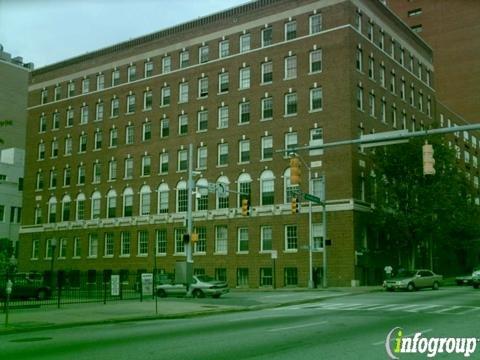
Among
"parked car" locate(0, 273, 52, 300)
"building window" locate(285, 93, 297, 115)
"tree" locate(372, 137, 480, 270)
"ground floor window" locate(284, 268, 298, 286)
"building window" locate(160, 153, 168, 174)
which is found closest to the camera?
"parked car" locate(0, 273, 52, 300)

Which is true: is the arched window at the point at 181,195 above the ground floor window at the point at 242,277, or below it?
above

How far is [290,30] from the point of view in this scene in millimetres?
55875

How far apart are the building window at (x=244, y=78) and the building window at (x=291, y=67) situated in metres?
4.17

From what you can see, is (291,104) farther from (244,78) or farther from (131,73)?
(131,73)

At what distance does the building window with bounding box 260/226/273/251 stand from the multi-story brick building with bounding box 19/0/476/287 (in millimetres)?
94

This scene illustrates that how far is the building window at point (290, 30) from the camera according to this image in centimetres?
5553

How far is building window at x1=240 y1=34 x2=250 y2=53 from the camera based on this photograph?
2304 inches

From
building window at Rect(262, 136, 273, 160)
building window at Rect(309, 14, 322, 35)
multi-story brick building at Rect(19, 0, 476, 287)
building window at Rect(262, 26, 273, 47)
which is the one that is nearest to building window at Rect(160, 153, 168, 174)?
multi-story brick building at Rect(19, 0, 476, 287)

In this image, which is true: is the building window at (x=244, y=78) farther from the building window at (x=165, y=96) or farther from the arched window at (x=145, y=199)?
the arched window at (x=145, y=199)

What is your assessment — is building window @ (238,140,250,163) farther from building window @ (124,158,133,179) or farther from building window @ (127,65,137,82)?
building window @ (127,65,137,82)

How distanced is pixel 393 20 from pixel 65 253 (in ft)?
137

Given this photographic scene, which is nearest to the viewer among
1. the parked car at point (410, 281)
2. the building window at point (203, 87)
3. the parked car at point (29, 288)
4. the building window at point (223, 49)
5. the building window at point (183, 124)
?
the parked car at point (29, 288)

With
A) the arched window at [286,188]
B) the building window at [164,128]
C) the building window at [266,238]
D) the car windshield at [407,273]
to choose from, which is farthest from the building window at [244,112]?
the car windshield at [407,273]

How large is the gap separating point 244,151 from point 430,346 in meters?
45.0
